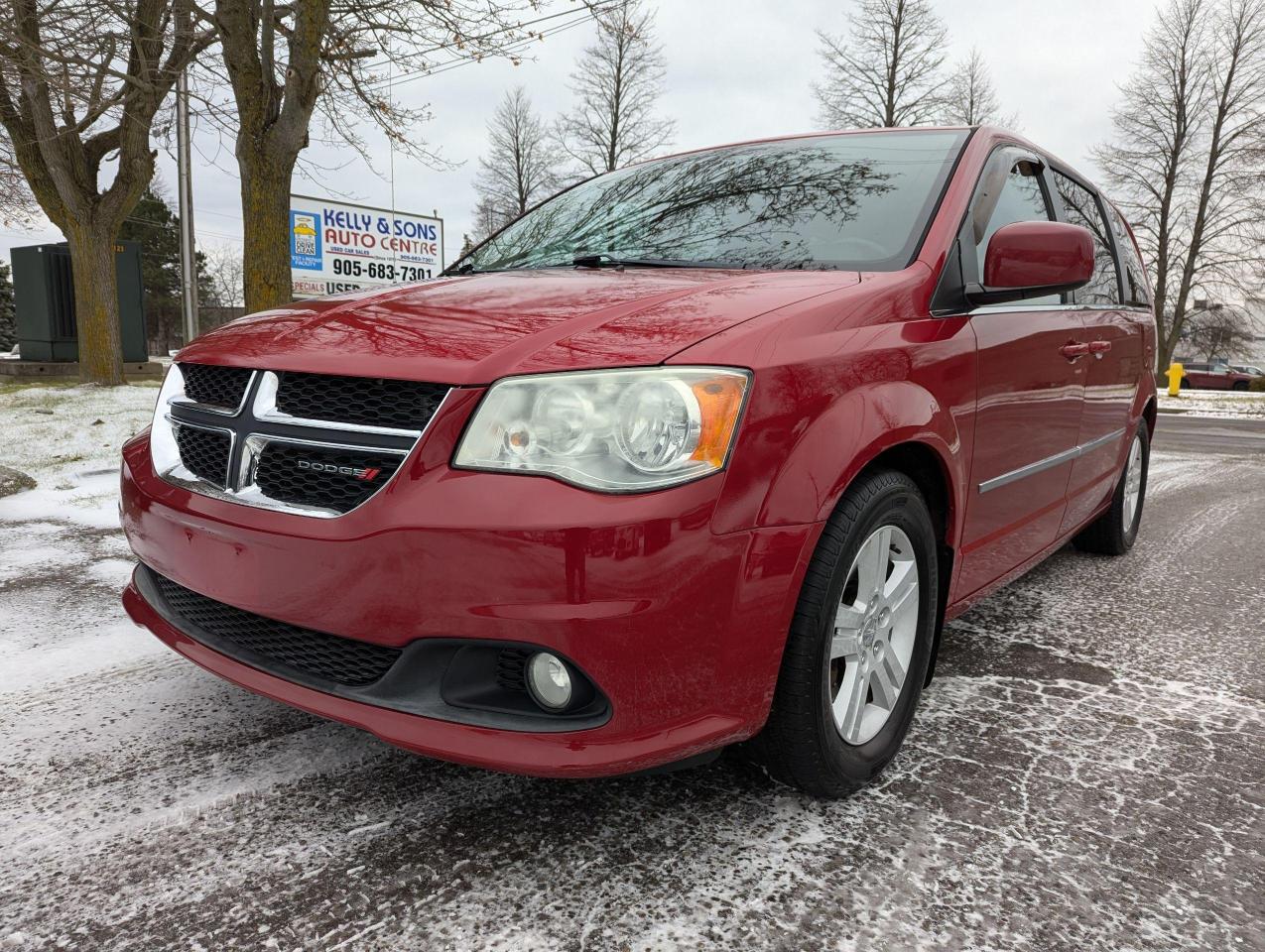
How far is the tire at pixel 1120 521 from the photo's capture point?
13.8 feet

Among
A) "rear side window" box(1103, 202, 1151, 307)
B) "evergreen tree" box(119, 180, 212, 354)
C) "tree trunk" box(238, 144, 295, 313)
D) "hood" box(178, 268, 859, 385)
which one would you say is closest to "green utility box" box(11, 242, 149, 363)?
"tree trunk" box(238, 144, 295, 313)

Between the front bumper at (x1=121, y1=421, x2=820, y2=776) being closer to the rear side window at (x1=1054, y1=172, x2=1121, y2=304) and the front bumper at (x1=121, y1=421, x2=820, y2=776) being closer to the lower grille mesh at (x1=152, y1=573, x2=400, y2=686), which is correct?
the lower grille mesh at (x1=152, y1=573, x2=400, y2=686)

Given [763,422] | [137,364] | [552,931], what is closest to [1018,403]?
[763,422]

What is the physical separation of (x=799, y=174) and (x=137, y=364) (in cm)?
1456

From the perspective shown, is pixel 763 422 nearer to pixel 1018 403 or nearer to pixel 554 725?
pixel 554 725

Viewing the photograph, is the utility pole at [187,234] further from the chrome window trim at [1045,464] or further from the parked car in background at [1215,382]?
the parked car in background at [1215,382]

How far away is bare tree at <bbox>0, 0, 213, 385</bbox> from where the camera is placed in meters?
9.51

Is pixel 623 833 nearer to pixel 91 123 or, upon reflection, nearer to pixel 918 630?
pixel 918 630

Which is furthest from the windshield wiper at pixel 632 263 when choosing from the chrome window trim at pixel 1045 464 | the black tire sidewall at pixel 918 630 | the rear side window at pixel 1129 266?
the rear side window at pixel 1129 266

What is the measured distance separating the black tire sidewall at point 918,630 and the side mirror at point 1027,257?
0.65 metres

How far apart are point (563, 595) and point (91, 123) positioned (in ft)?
42.6

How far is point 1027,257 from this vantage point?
2.28m

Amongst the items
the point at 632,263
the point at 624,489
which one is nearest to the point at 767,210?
the point at 632,263

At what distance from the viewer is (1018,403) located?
2547 millimetres
